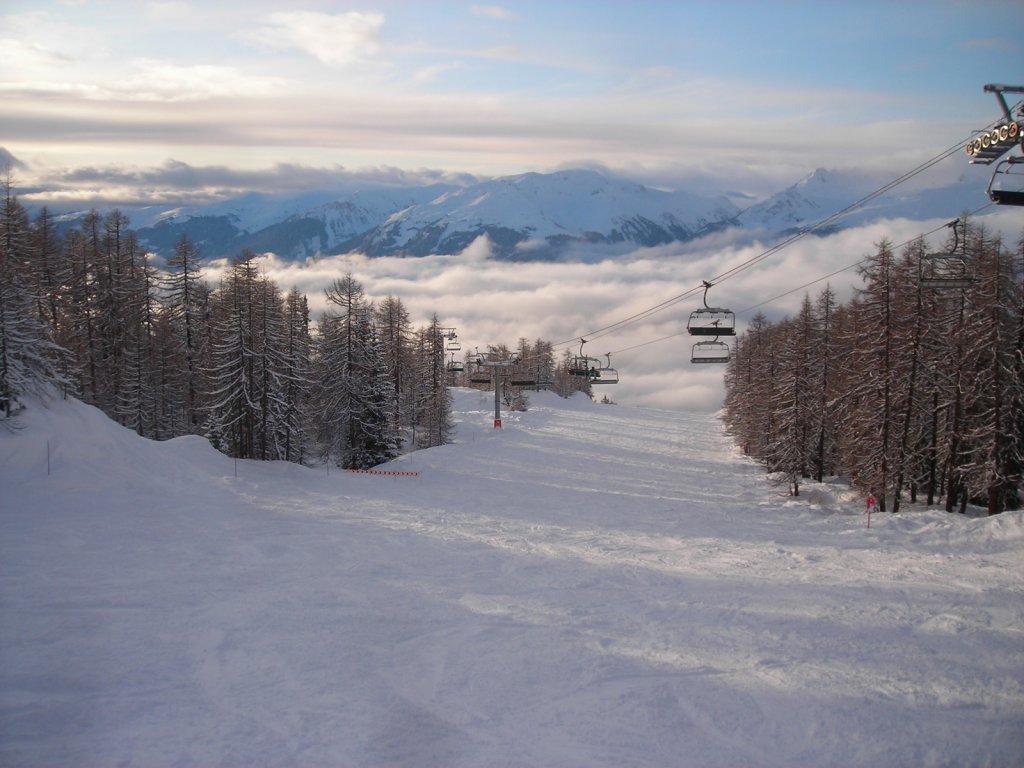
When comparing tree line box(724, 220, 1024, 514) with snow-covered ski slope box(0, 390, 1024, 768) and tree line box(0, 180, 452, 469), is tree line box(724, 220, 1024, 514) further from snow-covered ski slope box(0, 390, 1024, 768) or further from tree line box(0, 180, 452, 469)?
tree line box(0, 180, 452, 469)

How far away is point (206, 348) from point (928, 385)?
44068 mm

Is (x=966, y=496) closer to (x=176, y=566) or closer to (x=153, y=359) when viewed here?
(x=176, y=566)

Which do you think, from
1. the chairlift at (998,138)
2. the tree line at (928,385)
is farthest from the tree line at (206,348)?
the chairlift at (998,138)

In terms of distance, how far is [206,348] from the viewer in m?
44.8

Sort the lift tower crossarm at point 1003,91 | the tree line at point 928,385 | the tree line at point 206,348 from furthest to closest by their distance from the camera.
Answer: the tree line at point 206,348 < the tree line at point 928,385 < the lift tower crossarm at point 1003,91

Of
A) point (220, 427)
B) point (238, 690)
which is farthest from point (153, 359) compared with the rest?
point (238, 690)

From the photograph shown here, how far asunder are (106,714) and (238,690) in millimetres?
1979

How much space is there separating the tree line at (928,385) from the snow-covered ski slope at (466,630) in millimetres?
4307

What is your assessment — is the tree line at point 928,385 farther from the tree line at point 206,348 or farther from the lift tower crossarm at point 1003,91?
the tree line at point 206,348

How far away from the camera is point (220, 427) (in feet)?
119

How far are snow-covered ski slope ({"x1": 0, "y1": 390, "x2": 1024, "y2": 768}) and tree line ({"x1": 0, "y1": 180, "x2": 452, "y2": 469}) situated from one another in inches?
379

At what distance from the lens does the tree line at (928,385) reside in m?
27.0

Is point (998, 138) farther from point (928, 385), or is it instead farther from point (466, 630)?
point (928, 385)

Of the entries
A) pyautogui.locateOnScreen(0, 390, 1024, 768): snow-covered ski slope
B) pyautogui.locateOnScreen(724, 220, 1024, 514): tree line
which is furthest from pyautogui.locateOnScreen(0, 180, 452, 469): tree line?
pyautogui.locateOnScreen(724, 220, 1024, 514): tree line
